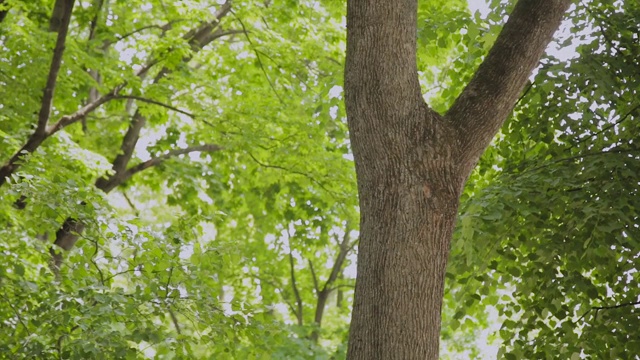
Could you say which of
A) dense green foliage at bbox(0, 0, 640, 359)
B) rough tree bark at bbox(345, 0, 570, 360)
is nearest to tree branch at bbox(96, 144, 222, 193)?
dense green foliage at bbox(0, 0, 640, 359)

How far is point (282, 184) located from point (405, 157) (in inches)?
340

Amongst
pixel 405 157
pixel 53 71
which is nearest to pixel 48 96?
pixel 53 71

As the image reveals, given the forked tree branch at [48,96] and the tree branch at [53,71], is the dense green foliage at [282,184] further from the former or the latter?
the tree branch at [53,71]

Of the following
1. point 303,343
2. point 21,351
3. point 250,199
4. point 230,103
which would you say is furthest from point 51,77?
point 250,199

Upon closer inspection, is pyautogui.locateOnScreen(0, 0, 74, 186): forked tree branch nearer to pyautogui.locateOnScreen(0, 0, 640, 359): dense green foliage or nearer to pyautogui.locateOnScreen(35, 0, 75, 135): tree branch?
pyautogui.locateOnScreen(35, 0, 75, 135): tree branch

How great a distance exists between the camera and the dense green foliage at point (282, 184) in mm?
5289

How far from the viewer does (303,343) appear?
478 inches

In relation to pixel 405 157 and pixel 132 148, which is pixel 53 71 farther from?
pixel 405 157

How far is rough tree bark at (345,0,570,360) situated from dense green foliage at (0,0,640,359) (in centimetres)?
82

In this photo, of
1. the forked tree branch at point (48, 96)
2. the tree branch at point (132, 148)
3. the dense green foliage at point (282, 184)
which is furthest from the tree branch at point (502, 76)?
the tree branch at point (132, 148)

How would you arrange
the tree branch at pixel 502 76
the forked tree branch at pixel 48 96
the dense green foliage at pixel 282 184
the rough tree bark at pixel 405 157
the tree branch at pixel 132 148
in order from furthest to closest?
the tree branch at pixel 132 148 < the forked tree branch at pixel 48 96 < the dense green foliage at pixel 282 184 < the tree branch at pixel 502 76 < the rough tree bark at pixel 405 157

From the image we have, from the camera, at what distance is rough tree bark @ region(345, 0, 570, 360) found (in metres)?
3.82

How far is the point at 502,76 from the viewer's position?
167 inches

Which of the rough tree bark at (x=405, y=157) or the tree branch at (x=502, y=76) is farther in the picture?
the tree branch at (x=502, y=76)
